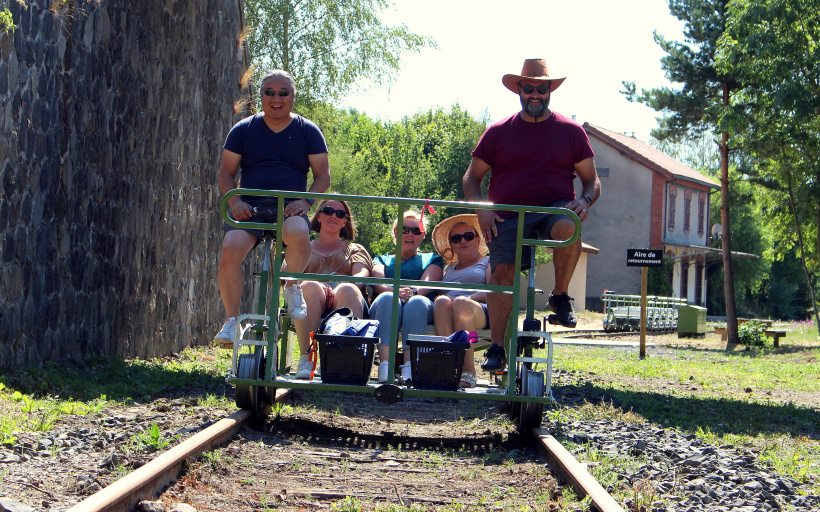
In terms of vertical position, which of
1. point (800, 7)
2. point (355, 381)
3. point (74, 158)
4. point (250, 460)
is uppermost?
point (800, 7)

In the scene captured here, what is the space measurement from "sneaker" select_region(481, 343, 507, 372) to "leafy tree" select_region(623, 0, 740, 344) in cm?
A: 2188

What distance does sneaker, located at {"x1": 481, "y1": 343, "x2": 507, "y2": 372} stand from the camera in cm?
616

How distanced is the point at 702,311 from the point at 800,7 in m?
13.0

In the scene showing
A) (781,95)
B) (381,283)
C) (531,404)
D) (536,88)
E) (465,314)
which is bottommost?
(531,404)

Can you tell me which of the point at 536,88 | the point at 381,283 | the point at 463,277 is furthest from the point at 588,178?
the point at 381,283

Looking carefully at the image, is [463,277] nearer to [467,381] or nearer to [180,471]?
[467,381]

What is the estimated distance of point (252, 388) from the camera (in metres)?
5.67

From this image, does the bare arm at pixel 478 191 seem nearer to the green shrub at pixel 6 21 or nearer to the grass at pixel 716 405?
the grass at pixel 716 405

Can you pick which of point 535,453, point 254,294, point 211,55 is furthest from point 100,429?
point 254,294

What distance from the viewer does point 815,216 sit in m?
24.3

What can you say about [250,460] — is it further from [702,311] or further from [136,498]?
[702,311]

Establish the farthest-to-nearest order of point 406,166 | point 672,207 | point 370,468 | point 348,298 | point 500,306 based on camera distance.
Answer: point 672,207, point 406,166, point 500,306, point 348,298, point 370,468

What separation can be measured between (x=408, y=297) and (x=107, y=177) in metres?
3.90

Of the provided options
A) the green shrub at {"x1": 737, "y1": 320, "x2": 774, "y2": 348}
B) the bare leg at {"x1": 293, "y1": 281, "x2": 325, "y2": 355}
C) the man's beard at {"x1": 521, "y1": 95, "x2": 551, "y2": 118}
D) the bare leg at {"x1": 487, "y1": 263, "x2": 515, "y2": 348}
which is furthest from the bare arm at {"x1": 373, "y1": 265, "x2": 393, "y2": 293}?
the green shrub at {"x1": 737, "y1": 320, "x2": 774, "y2": 348}
